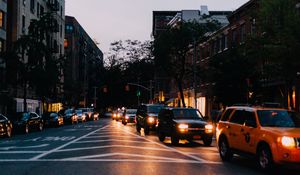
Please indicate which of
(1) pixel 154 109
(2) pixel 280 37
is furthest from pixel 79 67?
(2) pixel 280 37

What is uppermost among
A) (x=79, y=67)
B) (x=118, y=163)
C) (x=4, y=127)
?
(x=79, y=67)

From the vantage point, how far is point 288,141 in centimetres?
1254

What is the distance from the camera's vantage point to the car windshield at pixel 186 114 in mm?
24297

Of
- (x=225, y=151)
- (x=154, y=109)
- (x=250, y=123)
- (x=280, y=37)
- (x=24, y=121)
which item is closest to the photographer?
(x=250, y=123)

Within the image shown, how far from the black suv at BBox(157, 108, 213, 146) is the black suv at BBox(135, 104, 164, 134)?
796 centimetres

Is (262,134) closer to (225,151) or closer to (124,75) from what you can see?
(225,151)

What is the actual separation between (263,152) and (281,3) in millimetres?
12381

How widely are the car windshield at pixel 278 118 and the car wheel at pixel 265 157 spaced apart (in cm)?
77

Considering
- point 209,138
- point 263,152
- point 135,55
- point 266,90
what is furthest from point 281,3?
point 135,55

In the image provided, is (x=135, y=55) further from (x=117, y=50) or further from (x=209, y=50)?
(x=209, y=50)

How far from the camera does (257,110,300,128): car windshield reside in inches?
555

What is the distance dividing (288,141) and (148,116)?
2075 centimetres

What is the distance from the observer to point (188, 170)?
1341 cm

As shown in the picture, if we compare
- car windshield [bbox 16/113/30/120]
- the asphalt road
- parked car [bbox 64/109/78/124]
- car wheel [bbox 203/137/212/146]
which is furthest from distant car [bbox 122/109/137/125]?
the asphalt road
